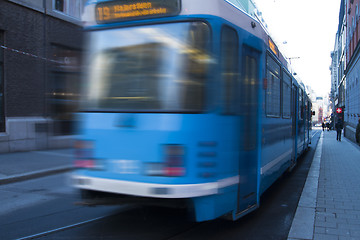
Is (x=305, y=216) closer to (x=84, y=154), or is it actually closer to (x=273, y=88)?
(x=273, y=88)

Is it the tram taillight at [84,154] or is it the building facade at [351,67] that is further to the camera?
the building facade at [351,67]

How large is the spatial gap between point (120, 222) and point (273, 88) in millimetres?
3645

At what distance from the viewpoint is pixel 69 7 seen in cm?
1530

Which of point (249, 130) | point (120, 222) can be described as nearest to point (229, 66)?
point (249, 130)

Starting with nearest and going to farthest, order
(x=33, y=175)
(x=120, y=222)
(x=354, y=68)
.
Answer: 1. (x=120, y=222)
2. (x=33, y=175)
3. (x=354, y=68)

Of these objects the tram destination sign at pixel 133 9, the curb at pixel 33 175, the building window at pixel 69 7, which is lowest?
the curb at pixel 33 175

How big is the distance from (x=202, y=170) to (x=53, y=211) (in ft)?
10.3

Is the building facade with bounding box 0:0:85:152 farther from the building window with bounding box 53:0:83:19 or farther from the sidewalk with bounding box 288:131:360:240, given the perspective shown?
the sidewalk with bounding box 288:131:360:240

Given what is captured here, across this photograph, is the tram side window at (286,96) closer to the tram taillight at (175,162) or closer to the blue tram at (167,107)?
the blue tram at (167,107)

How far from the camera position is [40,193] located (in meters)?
6.86

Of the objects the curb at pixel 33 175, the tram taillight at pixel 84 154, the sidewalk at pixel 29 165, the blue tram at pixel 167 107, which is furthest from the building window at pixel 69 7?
the tram taillight at pixel 84 154

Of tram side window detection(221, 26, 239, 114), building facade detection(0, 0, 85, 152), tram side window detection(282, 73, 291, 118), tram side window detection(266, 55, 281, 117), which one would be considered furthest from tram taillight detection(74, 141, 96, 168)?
building facade detection(0, 0, 85, 152)

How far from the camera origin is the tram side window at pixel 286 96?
7.36 metres

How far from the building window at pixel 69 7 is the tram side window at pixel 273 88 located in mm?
11624
